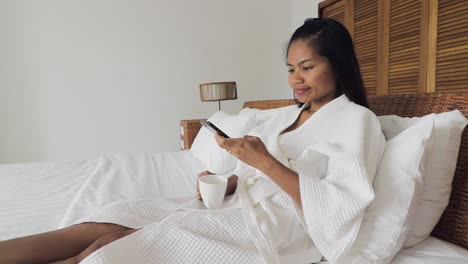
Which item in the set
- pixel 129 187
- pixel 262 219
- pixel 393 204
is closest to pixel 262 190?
pixel 262 219

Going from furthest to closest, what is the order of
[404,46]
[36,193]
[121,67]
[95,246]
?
[121,67] → [404,46] → [36,193] → [95,246]

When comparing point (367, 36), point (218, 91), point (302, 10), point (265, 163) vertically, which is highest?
point (302, 10)

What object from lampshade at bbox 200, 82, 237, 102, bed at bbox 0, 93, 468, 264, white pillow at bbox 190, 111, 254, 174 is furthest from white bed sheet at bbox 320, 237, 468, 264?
lampshade at bbox 200, 82, 237, 102

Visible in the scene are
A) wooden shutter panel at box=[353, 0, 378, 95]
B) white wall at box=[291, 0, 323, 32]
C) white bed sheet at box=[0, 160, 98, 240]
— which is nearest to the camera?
white bed sheet at box=[0, 160, 98, 240]

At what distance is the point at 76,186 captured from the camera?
120 cm

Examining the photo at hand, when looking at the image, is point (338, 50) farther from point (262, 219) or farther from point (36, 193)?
point (36, 193)

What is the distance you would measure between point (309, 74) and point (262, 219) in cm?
46

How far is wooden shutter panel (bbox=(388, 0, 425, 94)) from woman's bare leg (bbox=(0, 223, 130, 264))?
171 centimetres

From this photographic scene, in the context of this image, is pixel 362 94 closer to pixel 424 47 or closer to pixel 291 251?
pixel 291 251

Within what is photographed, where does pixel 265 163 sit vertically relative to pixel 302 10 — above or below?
below

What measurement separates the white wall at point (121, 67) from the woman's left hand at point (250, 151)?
2027 mm

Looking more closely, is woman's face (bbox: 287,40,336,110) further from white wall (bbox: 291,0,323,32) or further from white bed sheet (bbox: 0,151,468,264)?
white wall (bbox: 291,0,323,32)

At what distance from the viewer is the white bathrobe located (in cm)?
65

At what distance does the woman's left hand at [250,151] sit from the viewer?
2.37 feet
